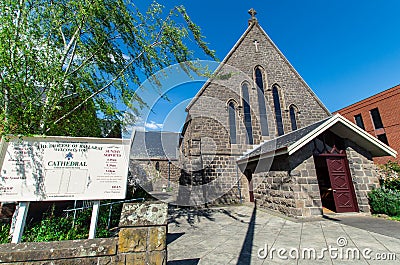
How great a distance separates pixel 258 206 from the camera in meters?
9.45

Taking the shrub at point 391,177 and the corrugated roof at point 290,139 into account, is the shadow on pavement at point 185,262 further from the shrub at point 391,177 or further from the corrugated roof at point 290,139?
the shrub at point 391,177

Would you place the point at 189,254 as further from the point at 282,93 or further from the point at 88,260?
the point at 282,93

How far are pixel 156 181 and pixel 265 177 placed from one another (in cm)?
2010

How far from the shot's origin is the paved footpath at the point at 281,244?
11.5 feet

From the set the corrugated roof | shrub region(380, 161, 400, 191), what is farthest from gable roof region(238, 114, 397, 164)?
shrub region(380, 161, 400, 191)

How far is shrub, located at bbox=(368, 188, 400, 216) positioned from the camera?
21.3 ft

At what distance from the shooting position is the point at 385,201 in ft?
22.2

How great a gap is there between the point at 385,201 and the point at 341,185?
4.49 ft

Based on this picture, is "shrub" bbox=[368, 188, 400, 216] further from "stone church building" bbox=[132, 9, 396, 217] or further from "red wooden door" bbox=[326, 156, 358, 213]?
"red wooden door" bbox=[326, 156, 358, 213]

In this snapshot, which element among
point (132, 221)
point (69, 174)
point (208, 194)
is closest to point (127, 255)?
point (132, 221)

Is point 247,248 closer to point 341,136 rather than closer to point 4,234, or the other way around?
point 4,234

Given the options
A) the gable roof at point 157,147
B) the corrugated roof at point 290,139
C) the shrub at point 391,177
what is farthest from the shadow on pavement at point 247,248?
the gable roof at point 157,147

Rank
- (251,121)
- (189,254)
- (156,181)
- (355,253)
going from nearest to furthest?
(355,253) < (189,254) < (251,121) < (156,181)

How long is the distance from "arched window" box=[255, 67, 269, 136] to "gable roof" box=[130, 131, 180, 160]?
1393cm
